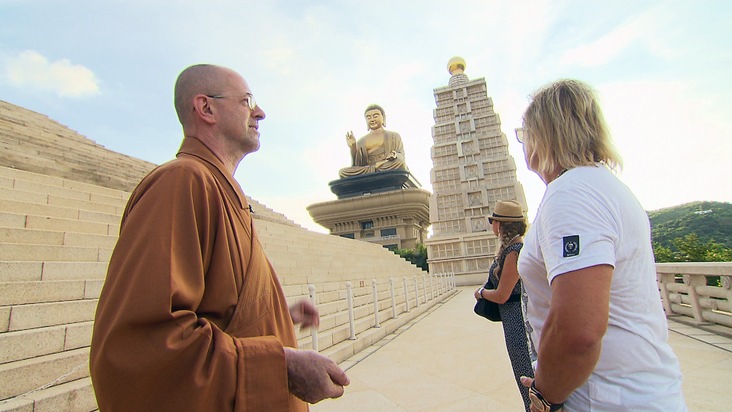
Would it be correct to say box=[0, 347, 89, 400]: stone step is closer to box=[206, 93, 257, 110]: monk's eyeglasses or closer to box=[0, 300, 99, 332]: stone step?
box=[0, 300, 99, 332]: stone step

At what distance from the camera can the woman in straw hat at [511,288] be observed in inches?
87.2

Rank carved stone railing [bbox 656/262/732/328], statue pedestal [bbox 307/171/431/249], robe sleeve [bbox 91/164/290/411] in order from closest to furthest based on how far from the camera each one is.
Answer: robe sleeve [bbox 91/164/290/411], carved stone railing [bbox 656/262/732/328], statue pedestal [bbox 307/171/431/249]

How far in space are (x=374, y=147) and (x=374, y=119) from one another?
2885 millimetres

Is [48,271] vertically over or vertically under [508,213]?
under

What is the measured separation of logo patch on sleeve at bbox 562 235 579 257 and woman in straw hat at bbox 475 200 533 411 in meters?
1.23

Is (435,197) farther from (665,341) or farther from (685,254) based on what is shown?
(665,341)

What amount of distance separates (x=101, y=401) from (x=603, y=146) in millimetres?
1681

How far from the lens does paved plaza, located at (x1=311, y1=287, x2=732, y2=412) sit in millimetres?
2840

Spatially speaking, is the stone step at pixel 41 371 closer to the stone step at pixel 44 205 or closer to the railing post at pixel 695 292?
the stone step at pixel 44 205

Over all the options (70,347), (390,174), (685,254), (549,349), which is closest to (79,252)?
(70,347)

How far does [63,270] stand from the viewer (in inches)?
124

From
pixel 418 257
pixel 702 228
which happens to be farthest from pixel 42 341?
pixel 702 228

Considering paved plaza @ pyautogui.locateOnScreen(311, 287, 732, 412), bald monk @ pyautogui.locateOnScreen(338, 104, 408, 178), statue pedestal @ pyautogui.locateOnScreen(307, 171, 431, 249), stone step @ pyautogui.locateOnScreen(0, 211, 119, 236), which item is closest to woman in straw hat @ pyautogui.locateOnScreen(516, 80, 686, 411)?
paved plaza @ pyautogui.locateOnScreen(311, 287, 732, 412)

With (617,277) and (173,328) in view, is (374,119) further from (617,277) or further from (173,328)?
(173,328)
